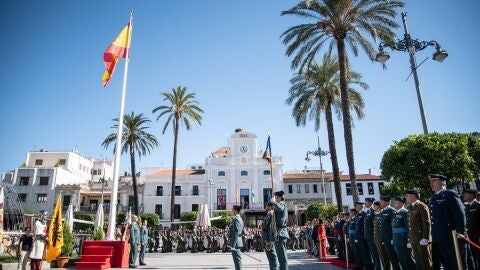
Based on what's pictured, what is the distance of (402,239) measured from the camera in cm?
741

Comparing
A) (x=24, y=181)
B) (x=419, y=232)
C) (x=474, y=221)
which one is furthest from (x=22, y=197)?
(x=474, y=221)

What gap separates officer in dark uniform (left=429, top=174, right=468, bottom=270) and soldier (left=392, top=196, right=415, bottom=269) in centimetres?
95

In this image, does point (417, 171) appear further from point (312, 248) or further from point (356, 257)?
point (356, 257)

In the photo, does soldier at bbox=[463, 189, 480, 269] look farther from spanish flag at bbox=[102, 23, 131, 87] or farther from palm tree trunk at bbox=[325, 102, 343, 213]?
palm tree trunk at bbox=[325, 102, 343, 213]

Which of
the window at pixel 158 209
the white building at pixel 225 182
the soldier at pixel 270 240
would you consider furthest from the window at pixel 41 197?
the soldier at pixel 270 240

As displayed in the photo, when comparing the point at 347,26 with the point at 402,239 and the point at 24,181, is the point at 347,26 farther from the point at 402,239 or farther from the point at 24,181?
the point at 24,181

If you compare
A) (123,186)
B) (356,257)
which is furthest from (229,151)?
(356,257)

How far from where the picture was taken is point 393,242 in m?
7.63

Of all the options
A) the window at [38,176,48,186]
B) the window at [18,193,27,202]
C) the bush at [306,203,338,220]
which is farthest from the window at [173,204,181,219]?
the window at [18,193,27,202]

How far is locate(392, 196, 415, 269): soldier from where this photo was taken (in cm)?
723

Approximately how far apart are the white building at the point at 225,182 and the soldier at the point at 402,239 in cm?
4097

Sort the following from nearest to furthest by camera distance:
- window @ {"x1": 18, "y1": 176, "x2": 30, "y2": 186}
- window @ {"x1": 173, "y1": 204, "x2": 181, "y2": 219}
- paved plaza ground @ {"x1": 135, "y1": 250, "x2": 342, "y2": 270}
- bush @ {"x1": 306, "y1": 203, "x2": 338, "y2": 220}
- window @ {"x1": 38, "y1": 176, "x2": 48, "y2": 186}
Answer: paved plaza ground @ {"x1": 135, "y1": 250, "x2": 342, "y2": 270} < bush @ {"x1": 306, "y1": 203, "x2": 338, "y2": 220} < window @ {"x1": 173, "y1": 204, "x2": 181, "y2": 219} < window @ {"x1": 18, "y1": 176, "x2": 30, "y2": 186} < window @ {"x1": 38, "y1": 176, "x2": 48, "y2": 186}

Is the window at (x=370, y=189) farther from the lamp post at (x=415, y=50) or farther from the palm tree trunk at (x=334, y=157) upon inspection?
the lamp post at (x=415, y=50)

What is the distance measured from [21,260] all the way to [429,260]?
11.1m
